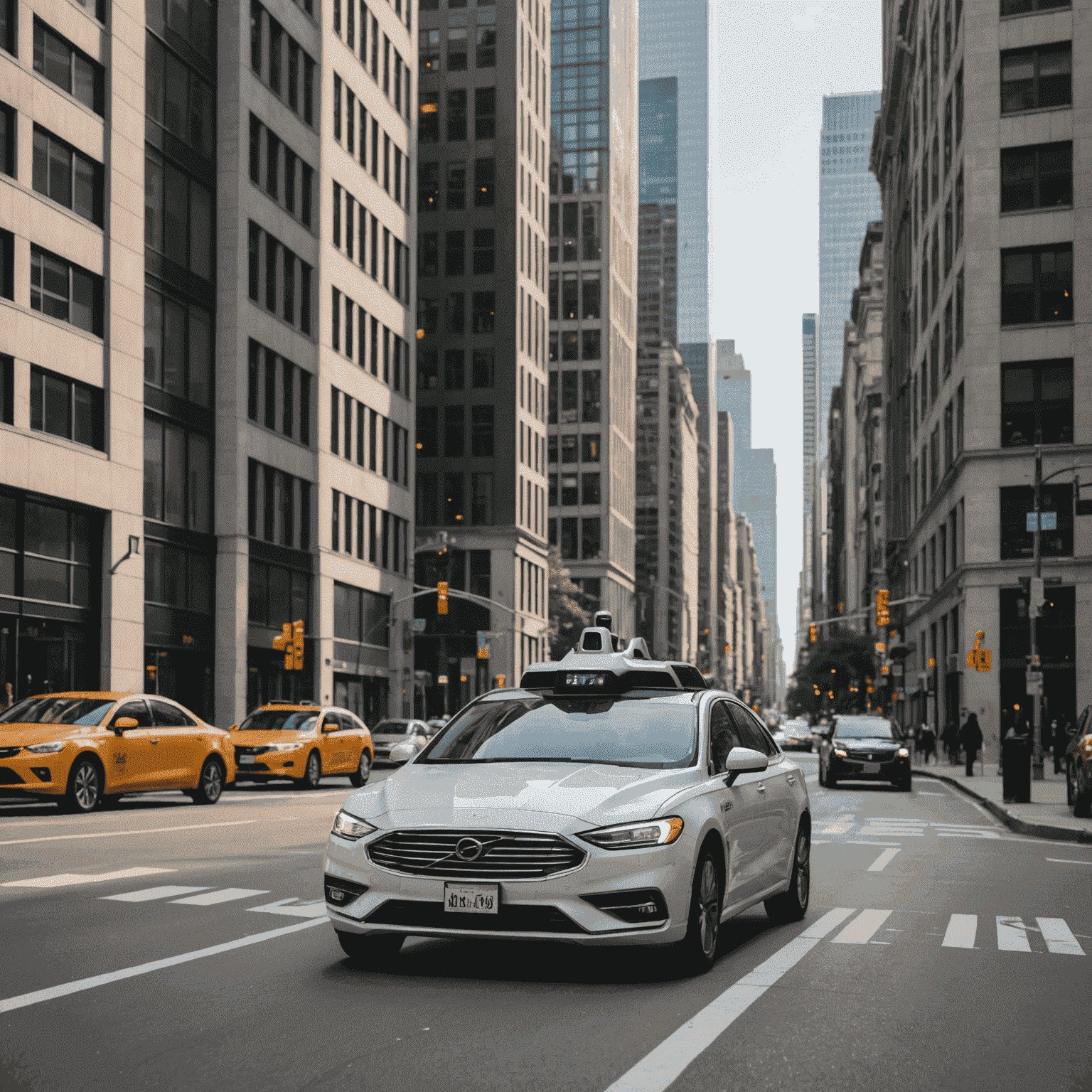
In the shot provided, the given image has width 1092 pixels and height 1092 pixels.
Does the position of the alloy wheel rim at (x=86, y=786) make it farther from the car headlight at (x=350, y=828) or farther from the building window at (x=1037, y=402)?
the building window at (x=1037, y=402)

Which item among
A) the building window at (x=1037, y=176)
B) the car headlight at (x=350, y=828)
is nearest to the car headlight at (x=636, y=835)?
the car headlight at (x=350, y=828)

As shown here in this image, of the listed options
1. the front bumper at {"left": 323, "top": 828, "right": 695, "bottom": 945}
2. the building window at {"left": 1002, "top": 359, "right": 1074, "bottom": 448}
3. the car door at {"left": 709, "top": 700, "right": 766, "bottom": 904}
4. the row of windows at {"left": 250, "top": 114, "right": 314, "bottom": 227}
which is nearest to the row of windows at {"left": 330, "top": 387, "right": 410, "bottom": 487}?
the row of windows at {"left": 250, "top": 114, "right": 314, "bottom": 227}

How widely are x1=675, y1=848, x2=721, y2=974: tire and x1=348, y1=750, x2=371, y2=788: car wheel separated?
916 inches

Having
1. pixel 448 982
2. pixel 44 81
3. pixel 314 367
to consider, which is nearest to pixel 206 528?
pixel 314 367

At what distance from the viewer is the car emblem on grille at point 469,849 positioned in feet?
24.6

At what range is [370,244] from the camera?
2520 inches

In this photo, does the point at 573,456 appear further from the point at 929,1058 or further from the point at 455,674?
the point at 929,1058

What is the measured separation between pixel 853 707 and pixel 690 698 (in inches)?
4746

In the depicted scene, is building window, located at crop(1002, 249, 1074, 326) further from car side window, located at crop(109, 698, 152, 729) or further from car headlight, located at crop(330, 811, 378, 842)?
car headlight, located at crop(330, 811, 378, 842)

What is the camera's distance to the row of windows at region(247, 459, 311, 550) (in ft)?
164

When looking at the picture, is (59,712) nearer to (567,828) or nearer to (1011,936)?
(1011,936)

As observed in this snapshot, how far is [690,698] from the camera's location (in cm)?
935

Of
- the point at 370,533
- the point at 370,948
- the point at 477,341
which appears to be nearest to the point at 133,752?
the point at 370,948

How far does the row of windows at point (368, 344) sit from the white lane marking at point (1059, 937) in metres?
49.9
